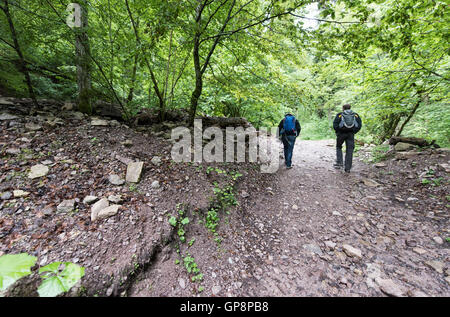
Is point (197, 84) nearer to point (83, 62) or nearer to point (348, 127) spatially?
point (83, 62)

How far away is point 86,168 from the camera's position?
327cm

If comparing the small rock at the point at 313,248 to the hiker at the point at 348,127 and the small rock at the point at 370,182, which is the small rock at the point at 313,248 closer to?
the small rock at the point at 370,182

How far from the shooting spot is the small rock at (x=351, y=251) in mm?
2680

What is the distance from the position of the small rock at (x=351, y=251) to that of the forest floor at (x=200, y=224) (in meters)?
0.02

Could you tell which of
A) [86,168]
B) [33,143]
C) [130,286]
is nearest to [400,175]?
[130,286]

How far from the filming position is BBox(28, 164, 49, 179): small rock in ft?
9.40

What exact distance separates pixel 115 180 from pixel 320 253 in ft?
12.6

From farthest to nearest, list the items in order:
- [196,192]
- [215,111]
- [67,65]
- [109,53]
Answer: [215,111] < [67,65] < [109,53] < [196,192]

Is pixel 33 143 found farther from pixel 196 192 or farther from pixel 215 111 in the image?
pixel 215 111

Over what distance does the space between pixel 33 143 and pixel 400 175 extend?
9.05 metres

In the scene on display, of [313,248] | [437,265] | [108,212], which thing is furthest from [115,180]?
[437,265]

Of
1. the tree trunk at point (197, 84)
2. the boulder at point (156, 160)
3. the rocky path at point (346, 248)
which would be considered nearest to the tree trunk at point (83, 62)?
the tree trunk at point (197, 84)

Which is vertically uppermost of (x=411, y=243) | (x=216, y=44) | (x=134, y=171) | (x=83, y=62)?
(x=216, y=44)

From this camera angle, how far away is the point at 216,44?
424 centimetres
